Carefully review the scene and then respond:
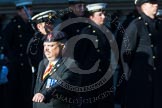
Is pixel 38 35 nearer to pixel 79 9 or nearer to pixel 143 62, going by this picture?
pixel 79 9

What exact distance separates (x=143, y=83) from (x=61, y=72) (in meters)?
2.20

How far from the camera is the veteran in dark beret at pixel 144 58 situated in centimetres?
773

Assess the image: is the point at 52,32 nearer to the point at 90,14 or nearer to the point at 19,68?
the point at 90,14

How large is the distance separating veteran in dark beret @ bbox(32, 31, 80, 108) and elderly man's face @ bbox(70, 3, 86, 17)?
8.14ft

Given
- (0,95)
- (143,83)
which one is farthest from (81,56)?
(0,95)

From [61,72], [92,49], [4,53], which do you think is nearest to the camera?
[61,72]

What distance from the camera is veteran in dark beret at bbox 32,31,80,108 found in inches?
230

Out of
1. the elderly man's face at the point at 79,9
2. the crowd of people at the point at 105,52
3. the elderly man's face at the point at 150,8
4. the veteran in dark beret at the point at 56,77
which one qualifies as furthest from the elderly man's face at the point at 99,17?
the veteran in dark beret at the point at 56,77

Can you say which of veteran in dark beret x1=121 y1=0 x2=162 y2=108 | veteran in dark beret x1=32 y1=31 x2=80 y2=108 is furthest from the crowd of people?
veteran in dark beret x1=32 y1=31 x2=80 y2=108

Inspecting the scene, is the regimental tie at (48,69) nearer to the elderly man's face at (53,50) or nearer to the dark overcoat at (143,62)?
the elderly man's face at (53,50)

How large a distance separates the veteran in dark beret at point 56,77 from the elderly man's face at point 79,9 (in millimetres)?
2481

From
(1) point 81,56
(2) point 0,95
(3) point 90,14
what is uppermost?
(3) point 90,14

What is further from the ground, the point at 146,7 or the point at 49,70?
the point at 146,7

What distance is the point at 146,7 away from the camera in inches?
307
